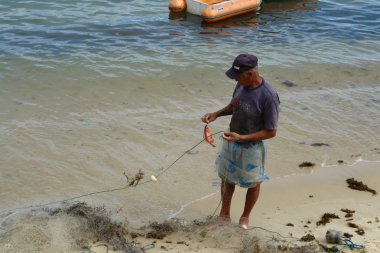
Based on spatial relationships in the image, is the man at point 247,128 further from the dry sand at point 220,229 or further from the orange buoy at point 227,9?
the orange buoy at point 227,9

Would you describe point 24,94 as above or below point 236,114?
below

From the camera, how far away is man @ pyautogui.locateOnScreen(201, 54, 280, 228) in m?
4.40

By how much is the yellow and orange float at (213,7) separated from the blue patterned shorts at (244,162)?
933 cm

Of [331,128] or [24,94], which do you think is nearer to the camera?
[331,128]

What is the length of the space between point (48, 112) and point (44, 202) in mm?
2636

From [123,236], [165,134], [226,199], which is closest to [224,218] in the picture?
[226,199]

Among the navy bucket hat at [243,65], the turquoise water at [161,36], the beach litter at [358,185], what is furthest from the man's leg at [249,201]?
the turquoise water at [161,36]

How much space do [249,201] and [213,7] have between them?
9.48 m

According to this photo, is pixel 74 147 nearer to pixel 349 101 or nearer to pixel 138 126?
pixel 138 126

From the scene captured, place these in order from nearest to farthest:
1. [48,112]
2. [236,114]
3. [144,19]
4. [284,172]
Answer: [236,114]
[284,172]
[48,112]
[144,19]

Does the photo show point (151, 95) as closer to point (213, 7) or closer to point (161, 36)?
point (161, 36)

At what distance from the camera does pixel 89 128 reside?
752cm

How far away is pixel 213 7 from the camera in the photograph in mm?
13727

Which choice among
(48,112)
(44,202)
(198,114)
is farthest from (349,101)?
(44,202)
